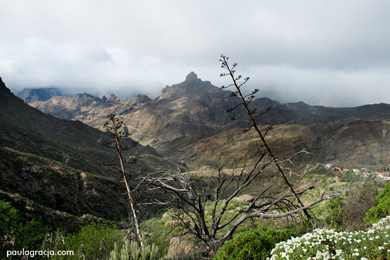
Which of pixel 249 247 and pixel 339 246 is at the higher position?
pixel 339 246

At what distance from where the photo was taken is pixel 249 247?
5117 mm

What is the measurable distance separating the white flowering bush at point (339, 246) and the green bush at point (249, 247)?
2.47 feet

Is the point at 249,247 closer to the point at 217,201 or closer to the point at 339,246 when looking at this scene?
the point at 217,201

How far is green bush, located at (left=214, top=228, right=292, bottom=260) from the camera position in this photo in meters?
5.03

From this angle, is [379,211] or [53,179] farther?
[53,179]

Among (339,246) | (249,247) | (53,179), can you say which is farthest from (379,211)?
(53,179)

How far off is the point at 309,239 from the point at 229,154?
81759 millimetres

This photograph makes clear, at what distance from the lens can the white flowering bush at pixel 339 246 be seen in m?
3.46

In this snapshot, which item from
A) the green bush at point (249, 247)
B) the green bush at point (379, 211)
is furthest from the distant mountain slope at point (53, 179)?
the green bush at point (379, 211)

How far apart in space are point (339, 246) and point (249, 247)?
1984mm

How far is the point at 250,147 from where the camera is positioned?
80.6 m

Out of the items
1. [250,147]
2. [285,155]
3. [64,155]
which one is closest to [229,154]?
[250,147]

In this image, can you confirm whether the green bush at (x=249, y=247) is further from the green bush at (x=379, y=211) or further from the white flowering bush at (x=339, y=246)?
the green bush at (x=379, y=211)

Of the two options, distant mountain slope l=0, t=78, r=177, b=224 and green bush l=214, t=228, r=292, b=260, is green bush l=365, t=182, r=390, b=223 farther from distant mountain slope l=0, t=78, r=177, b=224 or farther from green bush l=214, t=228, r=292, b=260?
distant mountain slope l=0, t=78, r=177, b=224
